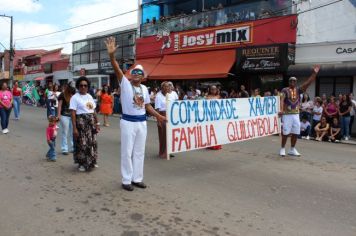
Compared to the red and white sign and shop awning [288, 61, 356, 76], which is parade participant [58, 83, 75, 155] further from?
the red and white sign

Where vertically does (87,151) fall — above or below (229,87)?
below

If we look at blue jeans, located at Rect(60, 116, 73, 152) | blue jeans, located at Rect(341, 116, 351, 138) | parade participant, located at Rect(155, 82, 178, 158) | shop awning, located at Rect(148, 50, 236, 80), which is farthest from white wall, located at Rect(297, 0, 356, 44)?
blue jeans, located at Rect(60, 116, 73, 152)

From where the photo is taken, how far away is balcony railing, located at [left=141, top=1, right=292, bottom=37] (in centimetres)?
2033

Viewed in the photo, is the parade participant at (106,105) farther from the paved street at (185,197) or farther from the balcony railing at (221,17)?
the balcony railing at (221,17)

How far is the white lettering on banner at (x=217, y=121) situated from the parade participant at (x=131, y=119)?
846 mm

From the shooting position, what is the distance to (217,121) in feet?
26.7

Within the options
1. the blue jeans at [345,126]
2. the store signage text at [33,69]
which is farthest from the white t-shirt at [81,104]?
the store signage text at [33,69]

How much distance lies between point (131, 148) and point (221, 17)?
1835 centimetres

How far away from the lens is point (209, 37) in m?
23.3

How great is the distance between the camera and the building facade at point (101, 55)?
31.2m

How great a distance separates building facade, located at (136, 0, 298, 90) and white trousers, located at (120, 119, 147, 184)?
13.6 m

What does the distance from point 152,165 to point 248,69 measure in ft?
41.5

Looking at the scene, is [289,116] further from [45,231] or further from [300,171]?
[45,231]

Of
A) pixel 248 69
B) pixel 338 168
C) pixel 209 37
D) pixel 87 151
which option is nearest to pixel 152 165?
pixel 87 151
